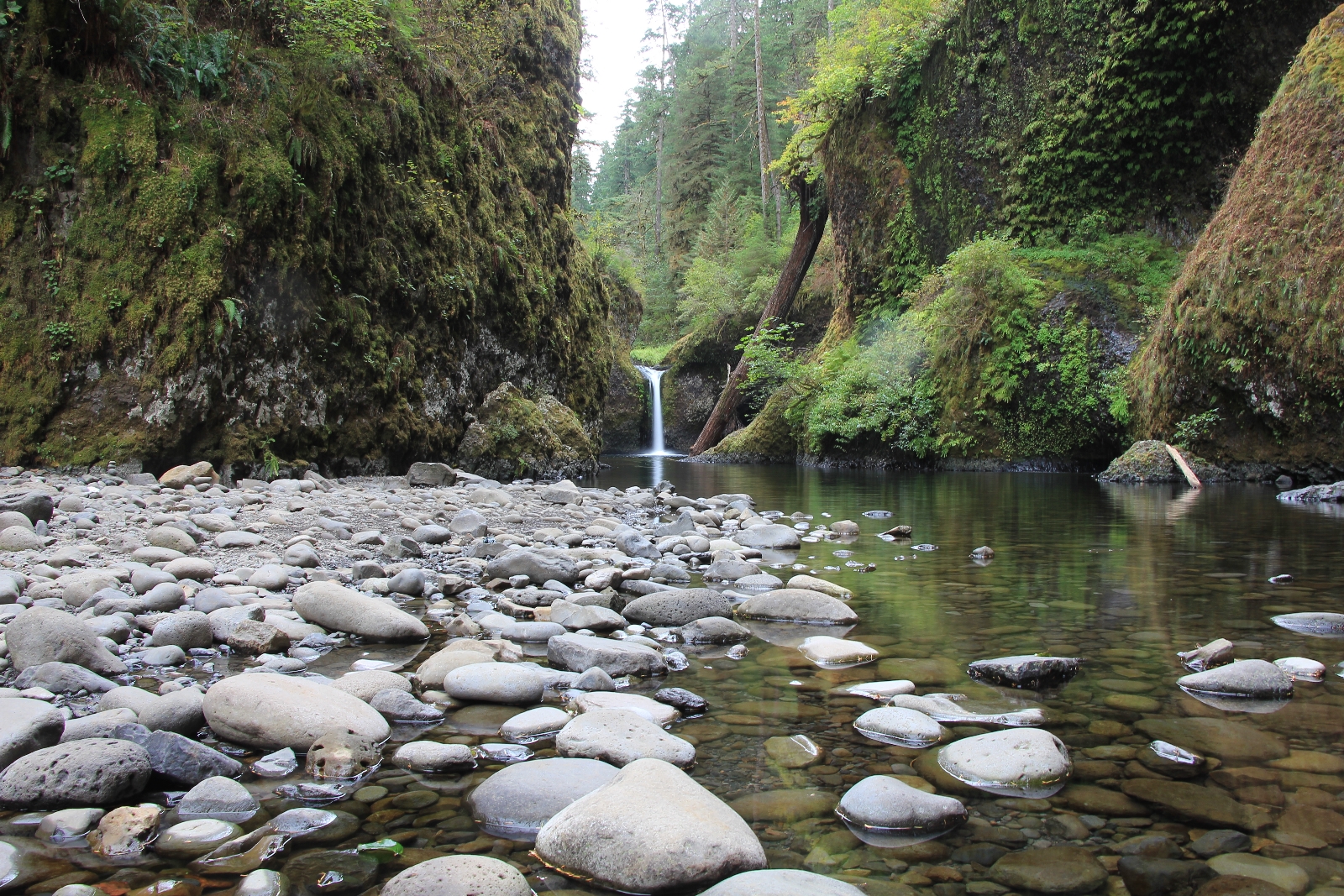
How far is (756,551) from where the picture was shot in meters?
5.06

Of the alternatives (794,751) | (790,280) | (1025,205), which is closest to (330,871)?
(794,751)

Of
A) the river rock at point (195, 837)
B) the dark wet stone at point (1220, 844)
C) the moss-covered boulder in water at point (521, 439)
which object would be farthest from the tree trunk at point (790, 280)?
the river rock at point (195, 837)

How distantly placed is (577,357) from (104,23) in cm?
789

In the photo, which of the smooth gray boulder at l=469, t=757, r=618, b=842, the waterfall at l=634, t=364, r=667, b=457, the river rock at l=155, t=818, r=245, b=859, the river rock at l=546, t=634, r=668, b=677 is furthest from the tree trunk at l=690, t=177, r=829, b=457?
the river rock at l=155, t=818, r=245, b=859

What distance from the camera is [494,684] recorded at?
2348 millimetres

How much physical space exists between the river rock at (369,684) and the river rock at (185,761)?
438 mm

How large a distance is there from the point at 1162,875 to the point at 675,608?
2.10m

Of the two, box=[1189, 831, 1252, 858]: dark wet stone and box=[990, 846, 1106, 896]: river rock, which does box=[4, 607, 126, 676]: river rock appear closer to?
box=[990, 846, 1106, 896]: river rock

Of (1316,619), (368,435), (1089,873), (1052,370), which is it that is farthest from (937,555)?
(1052,370)

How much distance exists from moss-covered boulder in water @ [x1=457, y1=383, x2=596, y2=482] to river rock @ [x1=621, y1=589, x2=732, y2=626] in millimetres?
7651

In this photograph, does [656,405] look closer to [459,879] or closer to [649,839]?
[649,839]

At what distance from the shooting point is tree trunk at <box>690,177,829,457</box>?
20484 millimetres

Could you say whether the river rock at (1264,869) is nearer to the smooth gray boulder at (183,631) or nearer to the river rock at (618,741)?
the river rock at (618,741)

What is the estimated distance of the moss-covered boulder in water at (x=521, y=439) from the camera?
10.7 metres
